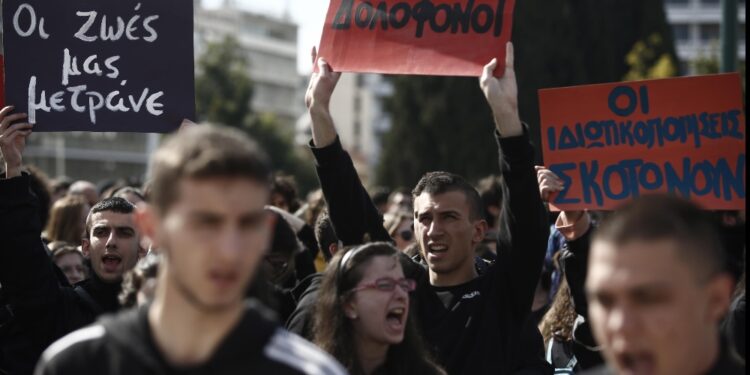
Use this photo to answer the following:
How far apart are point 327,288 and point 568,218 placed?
133 centimetres

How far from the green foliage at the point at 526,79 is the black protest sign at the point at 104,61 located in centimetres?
2559

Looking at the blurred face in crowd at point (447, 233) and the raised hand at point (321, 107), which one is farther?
the blurred face in crowd at point (447, 233)

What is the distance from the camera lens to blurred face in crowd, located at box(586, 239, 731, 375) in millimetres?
3297

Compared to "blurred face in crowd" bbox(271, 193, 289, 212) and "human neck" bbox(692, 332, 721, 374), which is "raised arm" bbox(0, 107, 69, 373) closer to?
"human neck" bbox(692, 332, 721, 374)

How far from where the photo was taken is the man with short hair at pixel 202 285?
3289mm

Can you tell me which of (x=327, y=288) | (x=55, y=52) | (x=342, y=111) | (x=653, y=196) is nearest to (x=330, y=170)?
(x=327, y=288)

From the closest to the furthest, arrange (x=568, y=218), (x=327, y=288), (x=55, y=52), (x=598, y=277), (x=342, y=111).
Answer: (x=598, y=277) → (x=327, y=288) → (x=568, y=218) → (x=55, y=52) → (x=342, y=111)

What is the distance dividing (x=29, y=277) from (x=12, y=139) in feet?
2.48

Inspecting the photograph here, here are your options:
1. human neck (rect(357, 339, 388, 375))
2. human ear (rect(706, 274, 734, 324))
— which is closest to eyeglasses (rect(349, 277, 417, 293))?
human neck (rect(357, 339, 388, 375))

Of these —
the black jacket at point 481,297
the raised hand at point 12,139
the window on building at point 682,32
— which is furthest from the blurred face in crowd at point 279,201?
the window on building at point 682,32

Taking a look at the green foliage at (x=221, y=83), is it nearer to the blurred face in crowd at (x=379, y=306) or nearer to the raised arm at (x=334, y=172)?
the raised arm at (x=334, y=172)

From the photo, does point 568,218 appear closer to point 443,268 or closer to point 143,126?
point 443,268

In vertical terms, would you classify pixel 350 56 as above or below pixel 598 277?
above

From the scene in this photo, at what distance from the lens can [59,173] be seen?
269 feet
